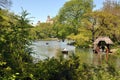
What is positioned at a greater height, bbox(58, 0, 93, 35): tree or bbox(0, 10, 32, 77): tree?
bbox(58, 0, 93, 35): tree

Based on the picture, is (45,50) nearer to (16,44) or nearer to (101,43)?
(101,43)

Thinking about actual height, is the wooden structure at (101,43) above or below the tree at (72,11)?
below

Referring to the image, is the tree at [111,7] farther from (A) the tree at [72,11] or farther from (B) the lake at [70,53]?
(B) the lake at [70,53]

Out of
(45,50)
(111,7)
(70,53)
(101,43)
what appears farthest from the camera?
(111,7)

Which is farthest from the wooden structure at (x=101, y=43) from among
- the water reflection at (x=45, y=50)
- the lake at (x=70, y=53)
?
the water reflection at (x=45, y=50)

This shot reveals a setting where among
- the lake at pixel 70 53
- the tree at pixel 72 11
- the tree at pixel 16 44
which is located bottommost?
the lake at pixel 70 53

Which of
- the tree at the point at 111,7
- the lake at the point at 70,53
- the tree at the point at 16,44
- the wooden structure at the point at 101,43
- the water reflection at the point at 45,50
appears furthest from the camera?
the tree at the point at 111,7

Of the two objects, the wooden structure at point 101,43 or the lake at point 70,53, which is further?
the wooden structure at point 101,43

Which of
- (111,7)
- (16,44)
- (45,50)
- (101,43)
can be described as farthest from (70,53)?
(111,7)

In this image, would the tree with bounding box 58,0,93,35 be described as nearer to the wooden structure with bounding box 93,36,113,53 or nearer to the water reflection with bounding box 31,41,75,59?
the water reflection with bounding box 31,41,75,59

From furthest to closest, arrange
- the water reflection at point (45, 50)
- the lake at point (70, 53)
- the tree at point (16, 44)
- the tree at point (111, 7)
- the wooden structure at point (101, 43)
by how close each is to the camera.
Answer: the tree at point (111, 7) < the wooden structure at point (101, 43) < the lake at point (70, 53) < the water reflection at point (45, 50) < the tree at point (16, 44)

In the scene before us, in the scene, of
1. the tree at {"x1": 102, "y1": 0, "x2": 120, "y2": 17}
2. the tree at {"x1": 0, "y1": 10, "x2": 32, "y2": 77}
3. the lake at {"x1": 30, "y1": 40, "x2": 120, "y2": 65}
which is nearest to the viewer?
the tree at {"x1": 0, "y1": 10, "x2": 32, "y2": 77}

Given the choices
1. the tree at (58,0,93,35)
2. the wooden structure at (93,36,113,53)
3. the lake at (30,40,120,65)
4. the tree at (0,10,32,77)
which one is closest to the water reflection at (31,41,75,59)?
the lake at (30,40,120,65)

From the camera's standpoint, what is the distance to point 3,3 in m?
35.3
